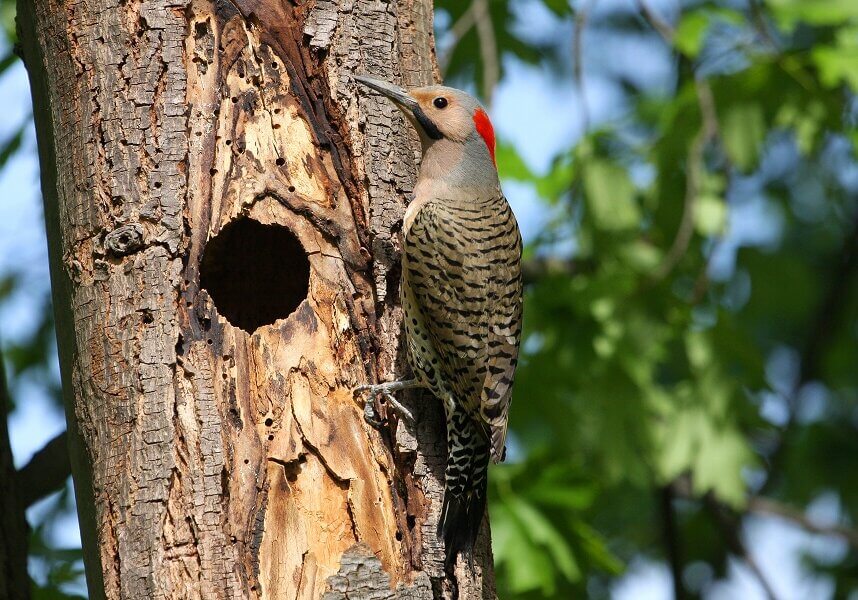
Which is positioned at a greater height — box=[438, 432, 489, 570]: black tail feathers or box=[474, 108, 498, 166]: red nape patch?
box=[474, 108, 498, 166]: red nape patch

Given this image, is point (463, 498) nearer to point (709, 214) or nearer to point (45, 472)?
point (45, 472)

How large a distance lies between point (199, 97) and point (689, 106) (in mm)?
3266

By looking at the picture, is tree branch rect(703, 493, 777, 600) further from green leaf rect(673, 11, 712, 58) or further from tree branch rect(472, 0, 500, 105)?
tree branch rect(472, 0, 500, 105)

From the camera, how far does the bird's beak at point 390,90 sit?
Answer: 3.68m

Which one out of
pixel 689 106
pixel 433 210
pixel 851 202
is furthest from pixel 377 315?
pixel 851 202

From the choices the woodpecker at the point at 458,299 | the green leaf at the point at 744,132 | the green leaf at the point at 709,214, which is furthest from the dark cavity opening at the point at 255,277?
the green leaf at the point at 709,214

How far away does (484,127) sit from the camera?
15.1ft

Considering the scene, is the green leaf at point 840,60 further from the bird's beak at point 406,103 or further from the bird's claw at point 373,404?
the bird's claw at point 373,404

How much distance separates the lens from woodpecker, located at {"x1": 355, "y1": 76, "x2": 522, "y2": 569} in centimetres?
350

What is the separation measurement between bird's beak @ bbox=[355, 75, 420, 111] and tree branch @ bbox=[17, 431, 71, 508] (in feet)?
5.59

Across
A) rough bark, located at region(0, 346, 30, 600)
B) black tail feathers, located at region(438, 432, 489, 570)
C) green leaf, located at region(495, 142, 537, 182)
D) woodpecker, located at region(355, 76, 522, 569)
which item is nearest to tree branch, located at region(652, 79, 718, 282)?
green leaf, located at region(495, 142, 537, 182)

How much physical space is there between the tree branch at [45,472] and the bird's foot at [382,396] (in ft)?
4.26

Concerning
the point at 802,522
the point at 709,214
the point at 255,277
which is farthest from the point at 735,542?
the point at 255,277

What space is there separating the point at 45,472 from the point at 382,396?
4.71ft
